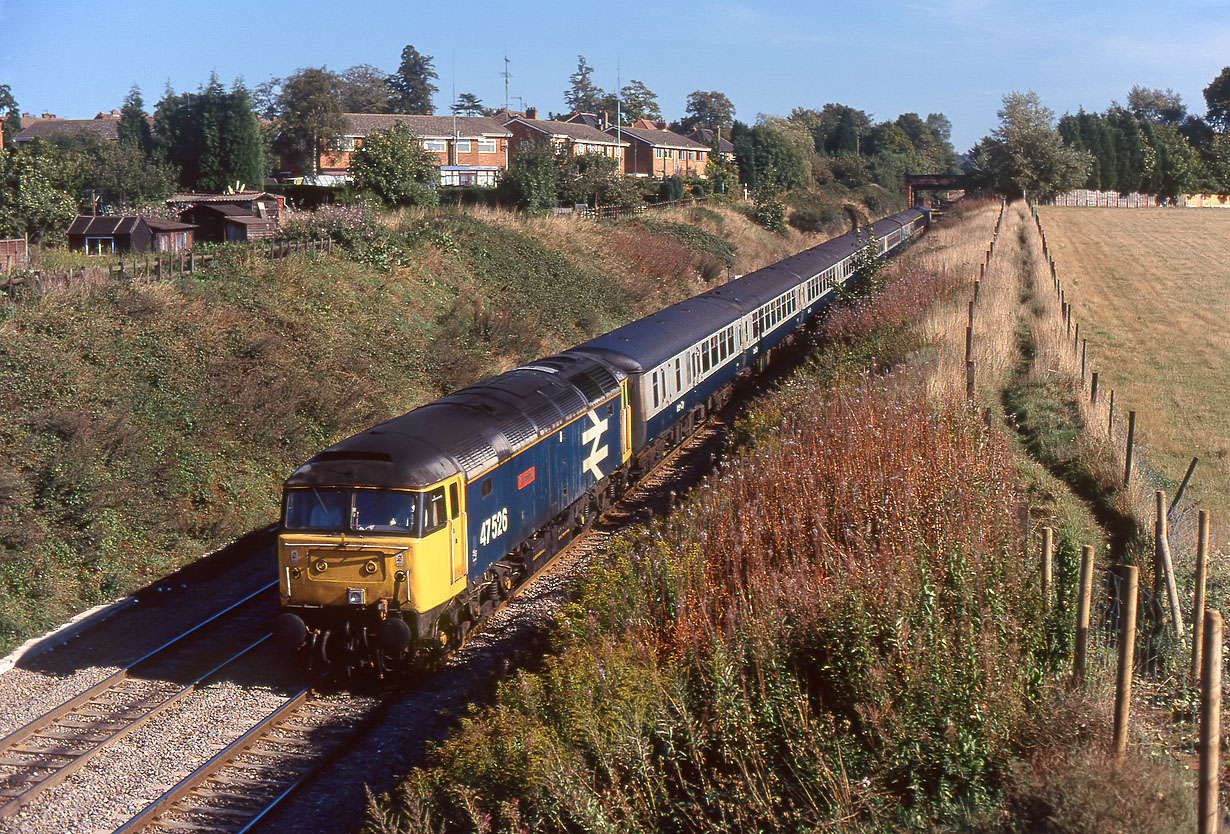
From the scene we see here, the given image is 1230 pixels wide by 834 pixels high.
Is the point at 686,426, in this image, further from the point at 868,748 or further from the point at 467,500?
the point at 868,748

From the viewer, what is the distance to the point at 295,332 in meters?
21.1

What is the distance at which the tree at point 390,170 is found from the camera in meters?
34.9

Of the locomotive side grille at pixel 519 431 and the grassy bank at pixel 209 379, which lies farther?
the grassy bank at pixel 209 379

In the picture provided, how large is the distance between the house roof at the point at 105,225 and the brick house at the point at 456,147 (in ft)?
110

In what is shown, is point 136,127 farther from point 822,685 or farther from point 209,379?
point 822,685

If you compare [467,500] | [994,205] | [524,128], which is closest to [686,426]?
[467,500]

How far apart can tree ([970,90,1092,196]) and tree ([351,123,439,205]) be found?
155 ft

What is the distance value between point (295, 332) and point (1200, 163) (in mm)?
94641

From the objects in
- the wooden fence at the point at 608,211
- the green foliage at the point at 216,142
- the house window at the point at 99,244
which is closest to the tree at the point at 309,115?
the green foliage at the point at 216,142

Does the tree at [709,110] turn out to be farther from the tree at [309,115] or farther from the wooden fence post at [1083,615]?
the wooden fence post at [1083,615]

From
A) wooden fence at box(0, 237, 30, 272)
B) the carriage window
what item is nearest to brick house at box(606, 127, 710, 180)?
wooden fence at box(0, 237, 30, 272)

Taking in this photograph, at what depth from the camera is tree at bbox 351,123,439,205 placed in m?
34.9

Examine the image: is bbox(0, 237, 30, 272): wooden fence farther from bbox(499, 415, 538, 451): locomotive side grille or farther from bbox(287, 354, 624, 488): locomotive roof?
bbox(499, 415, 538, 451): locomotive side grille

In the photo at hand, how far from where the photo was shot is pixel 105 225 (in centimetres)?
3028
